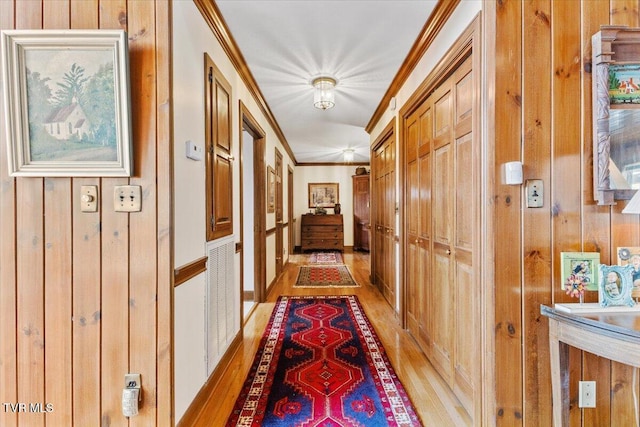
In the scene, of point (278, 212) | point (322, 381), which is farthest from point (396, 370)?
point (278, 212)

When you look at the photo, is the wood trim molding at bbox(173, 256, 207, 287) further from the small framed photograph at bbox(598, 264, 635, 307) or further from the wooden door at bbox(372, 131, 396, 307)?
the wooden door at bbox(372, 131, 396, 307)

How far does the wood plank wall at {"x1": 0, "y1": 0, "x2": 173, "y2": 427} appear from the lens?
4.29ft

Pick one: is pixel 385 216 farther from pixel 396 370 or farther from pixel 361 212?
pixel 361 212

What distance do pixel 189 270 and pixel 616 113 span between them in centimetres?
217

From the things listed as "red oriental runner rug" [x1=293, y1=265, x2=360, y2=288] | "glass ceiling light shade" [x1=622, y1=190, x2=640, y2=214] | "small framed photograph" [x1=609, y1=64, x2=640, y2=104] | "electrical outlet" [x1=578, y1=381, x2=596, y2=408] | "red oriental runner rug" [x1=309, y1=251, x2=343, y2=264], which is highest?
"small framed photograph" [x1=609, y1=64, x2=640, y2=104]

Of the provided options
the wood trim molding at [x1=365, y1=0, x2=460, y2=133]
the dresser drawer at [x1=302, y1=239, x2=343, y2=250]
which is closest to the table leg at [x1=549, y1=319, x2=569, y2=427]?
the wood trim molding at [x1=365, y1=0, x2=460, y2=133]

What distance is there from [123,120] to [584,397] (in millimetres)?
2406

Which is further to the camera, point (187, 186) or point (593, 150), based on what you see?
point (187, 186)

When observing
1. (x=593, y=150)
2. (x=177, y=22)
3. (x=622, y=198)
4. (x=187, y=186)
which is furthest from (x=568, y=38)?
(x=187, y=186)

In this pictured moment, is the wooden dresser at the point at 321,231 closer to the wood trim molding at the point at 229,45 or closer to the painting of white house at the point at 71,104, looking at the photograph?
the wood trim molding at the point at 229,45

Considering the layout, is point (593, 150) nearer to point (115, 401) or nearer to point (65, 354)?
point (115, 401)

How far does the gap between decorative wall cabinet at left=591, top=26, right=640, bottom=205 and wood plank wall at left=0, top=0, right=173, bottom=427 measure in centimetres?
195

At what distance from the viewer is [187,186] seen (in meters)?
1.54

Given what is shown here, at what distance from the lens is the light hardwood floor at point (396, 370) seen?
63.2 inches
